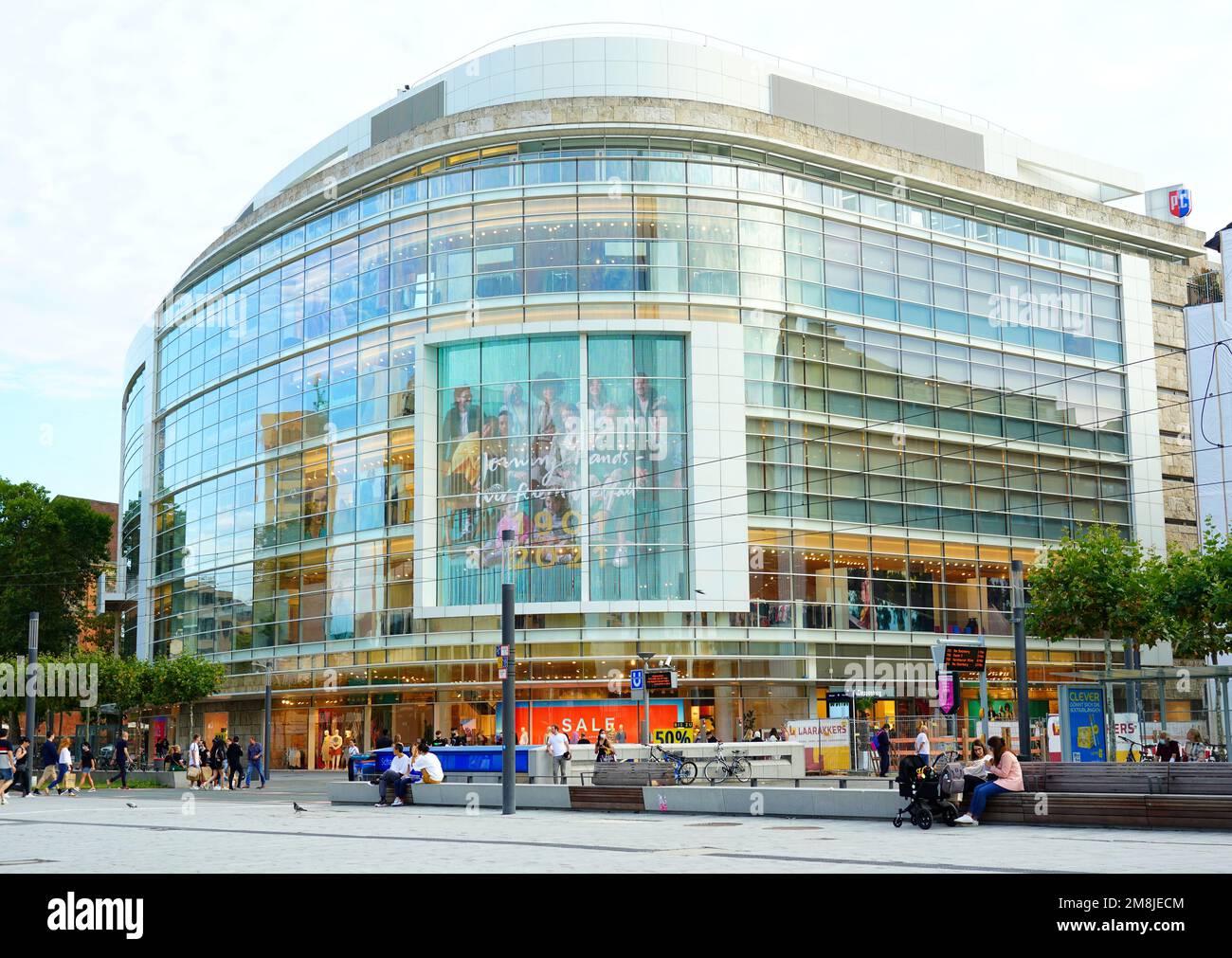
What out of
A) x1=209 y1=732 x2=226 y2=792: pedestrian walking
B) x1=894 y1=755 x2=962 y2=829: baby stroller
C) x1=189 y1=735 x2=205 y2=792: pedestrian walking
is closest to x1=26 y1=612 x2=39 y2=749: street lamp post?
x1=189 y1=735 x2=205 y2=792: pedestrian walking

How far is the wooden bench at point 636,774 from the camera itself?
27.1 metres

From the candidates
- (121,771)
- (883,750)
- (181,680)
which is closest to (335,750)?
(181,680)

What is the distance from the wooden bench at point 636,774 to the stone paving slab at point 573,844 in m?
1.83

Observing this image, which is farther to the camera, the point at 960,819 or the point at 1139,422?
the point at 1139,422

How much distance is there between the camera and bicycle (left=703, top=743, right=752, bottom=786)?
35469 mm

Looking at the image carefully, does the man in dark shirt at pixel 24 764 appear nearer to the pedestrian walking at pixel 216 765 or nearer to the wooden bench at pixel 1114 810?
the pedestrian walking at pixel 216 765

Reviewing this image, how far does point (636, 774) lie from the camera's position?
27297 millimetres

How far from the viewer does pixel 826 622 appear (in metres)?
55.3

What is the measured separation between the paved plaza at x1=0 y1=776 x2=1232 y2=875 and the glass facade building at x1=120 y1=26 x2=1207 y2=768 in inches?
1081

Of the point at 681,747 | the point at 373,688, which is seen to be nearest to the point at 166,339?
the point at 373,688

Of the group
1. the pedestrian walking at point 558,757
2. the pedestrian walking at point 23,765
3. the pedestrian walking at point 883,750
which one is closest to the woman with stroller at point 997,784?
the pedestrian walking at point 883,750

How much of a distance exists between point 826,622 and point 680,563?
7.23 meters

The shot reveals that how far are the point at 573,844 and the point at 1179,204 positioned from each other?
216 ft
